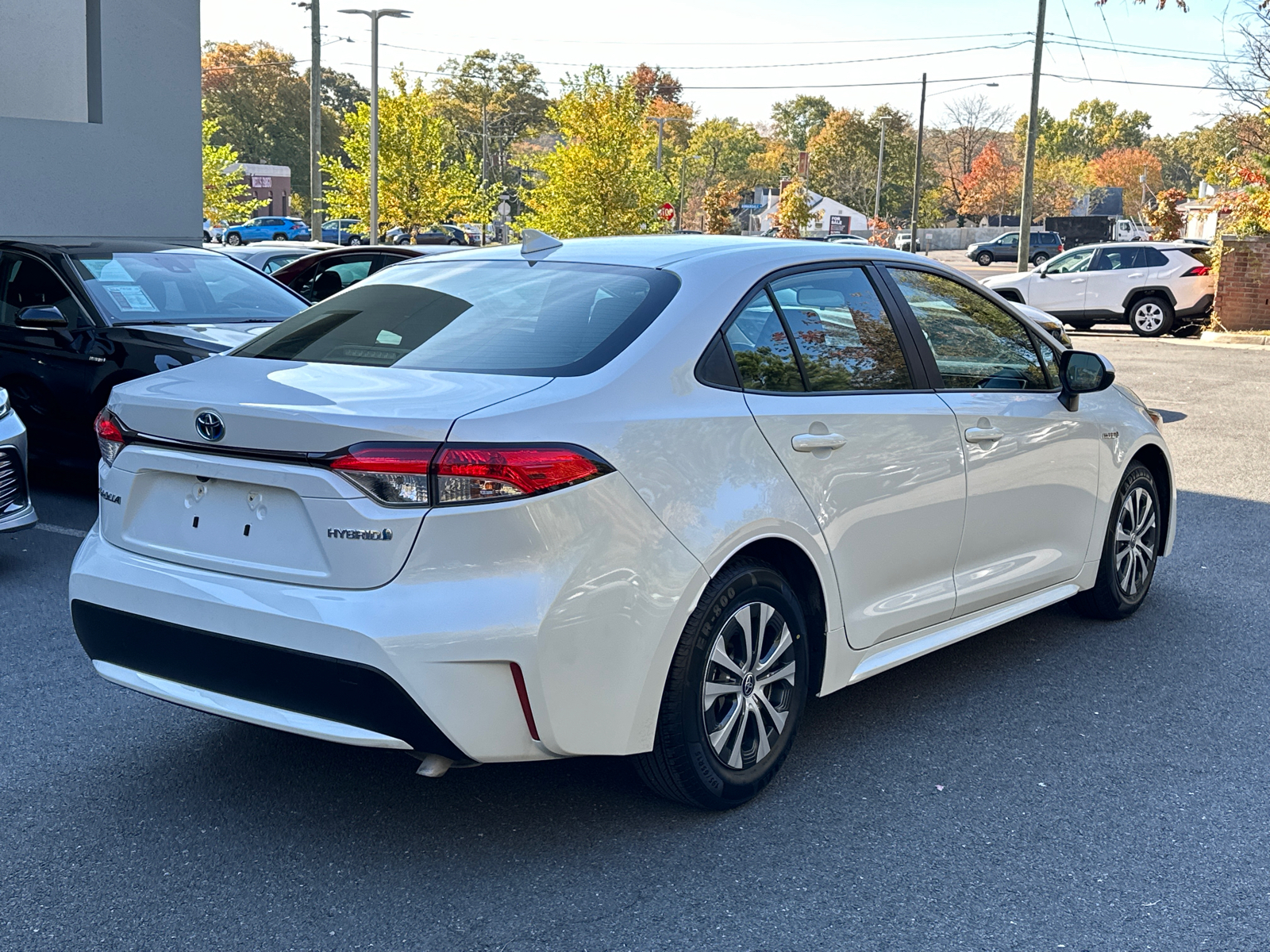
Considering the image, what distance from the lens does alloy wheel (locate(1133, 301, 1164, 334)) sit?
24.4 meters

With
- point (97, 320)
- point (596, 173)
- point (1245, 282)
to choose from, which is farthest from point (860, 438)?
point (596, 173)

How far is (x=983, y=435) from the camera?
467cm

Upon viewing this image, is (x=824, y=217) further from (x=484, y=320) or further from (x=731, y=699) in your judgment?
(x=731, y=699)

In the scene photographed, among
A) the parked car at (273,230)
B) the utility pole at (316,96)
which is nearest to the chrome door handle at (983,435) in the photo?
the utility pole at (316,96)

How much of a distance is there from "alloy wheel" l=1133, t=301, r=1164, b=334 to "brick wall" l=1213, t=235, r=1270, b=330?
1.12 meters

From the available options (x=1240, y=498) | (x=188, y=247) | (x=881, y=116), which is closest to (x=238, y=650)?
(x=188, y=247)

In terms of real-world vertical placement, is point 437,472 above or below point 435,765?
above

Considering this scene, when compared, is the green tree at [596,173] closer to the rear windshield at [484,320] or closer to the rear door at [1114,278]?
A: the rear door at [1114,278]

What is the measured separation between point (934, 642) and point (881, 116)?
110 meters

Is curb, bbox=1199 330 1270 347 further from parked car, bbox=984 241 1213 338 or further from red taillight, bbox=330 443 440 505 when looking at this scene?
red taillight, bbox=330 443 440 505

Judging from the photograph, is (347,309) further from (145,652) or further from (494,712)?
(494,712)

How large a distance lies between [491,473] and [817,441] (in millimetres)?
1188

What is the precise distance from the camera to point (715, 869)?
11.4ft

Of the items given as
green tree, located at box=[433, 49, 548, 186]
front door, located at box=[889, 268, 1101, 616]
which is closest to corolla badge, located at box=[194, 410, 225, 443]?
front door, located at box=[889, 268, 1101, 616]
